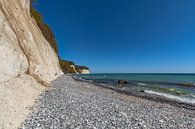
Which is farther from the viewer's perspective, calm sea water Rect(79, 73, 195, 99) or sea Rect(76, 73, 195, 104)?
calm sea water Rect(79, 73, 195, 99)

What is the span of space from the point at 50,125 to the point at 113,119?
3.34 meters

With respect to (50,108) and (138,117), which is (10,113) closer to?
(50,108)

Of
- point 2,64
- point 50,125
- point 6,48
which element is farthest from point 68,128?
point 6,48

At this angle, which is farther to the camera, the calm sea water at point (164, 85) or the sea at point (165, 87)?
the calm sea water at point (164, 85)

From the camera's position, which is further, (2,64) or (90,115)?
(2,64)

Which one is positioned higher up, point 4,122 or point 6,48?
point 6,48

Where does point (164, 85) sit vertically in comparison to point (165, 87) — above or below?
above

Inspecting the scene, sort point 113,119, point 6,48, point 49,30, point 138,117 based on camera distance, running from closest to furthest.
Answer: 1. point 113,119
2. point 138,117
3. point 6,48
4. point 49,30

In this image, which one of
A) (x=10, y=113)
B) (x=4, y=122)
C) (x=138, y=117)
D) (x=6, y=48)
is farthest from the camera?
(x=6, y=48)

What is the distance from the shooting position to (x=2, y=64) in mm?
13742

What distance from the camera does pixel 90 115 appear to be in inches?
436

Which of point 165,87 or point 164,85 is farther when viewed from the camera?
point 164,85

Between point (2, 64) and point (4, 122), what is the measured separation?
624 centimetres

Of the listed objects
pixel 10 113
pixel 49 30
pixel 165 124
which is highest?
pixel 49 30
